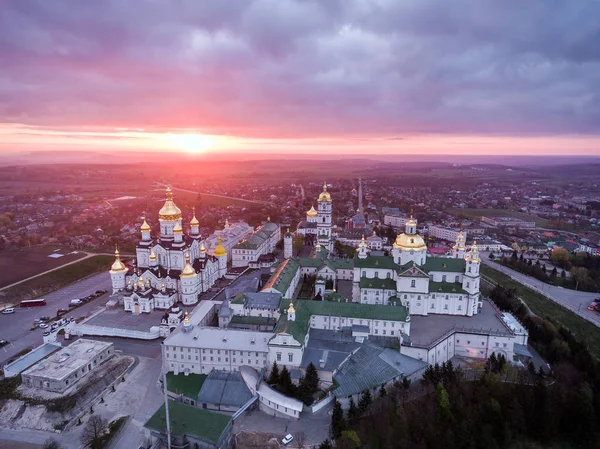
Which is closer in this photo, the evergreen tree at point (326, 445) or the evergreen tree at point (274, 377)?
the evergreen tree at point (326, 445)

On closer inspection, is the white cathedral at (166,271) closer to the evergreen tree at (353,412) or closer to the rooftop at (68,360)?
the rooftop at (68,360)

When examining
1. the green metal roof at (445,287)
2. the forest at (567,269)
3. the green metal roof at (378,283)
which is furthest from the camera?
the forest at (567,269)

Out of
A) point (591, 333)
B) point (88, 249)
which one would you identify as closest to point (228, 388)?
point (591, 333)

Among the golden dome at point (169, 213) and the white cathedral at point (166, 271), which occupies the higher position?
the golden dome at point (169, 213)

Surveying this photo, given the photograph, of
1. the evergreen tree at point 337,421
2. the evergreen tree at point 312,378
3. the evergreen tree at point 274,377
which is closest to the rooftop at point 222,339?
the evergreen tree at point 274,377

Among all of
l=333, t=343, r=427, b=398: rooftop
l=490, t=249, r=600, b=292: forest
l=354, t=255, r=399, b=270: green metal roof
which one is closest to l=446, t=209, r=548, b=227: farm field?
l=490, t=249, r=600, b=292: forest

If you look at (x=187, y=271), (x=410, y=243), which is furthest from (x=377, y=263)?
(x=187, y=271)
